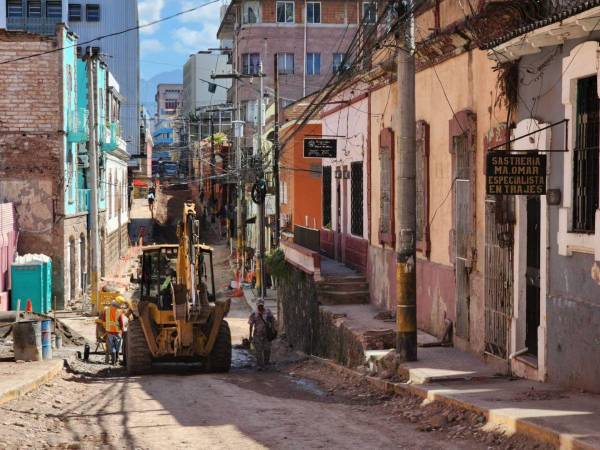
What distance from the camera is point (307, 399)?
617 inches

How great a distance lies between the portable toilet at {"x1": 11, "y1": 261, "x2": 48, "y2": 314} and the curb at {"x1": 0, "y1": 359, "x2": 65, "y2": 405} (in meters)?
16.0

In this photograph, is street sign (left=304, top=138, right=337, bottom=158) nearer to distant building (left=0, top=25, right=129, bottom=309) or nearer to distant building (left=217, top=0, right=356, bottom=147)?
distant building (left=0, top=25, right=129, bottom=309)

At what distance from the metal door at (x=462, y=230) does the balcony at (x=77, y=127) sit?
1004 inches

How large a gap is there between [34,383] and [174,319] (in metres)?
5.03

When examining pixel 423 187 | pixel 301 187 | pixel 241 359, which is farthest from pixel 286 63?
pixel 423 187

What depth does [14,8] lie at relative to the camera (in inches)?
2921

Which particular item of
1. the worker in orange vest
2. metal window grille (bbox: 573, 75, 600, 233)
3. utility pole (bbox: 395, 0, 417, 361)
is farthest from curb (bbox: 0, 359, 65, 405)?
metal window grille (bbox: 573, 75, 600, 233)

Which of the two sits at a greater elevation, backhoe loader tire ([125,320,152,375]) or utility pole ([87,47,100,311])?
utility pole ([87,47,100,311])

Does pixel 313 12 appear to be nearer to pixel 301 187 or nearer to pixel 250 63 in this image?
pixel 250 63

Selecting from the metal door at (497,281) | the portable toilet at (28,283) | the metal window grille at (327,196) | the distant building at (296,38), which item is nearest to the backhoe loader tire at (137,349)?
the metal door at (497,281)

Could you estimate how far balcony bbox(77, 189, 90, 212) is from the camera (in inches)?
1697

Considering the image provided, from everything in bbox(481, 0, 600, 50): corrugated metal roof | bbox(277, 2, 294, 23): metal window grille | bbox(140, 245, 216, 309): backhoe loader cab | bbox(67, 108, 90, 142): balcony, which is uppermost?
bbox(277, 2, 294, 23): metal window grille

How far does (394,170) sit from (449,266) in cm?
469

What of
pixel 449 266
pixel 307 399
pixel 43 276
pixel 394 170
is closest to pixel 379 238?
pixel 394 170
